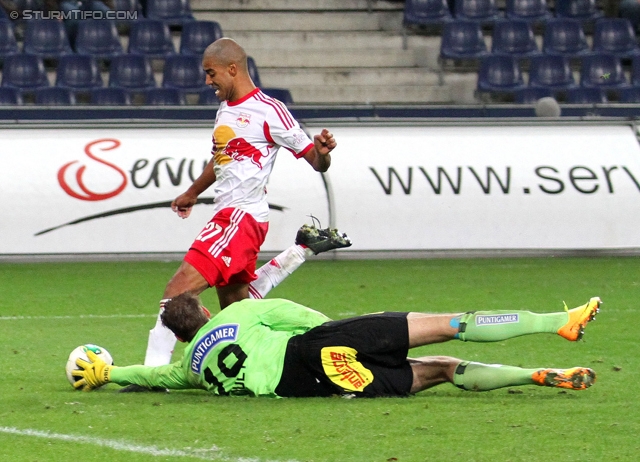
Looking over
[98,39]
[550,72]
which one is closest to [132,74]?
[98,39]

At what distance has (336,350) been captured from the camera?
5582 mm

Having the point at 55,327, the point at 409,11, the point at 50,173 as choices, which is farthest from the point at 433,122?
the point at 409,11

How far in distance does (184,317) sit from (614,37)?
15153mm

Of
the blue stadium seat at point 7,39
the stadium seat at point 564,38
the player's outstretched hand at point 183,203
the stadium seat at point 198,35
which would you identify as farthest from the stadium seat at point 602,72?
the player's outstretched hand at point 183,203

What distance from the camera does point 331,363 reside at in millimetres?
Result: 5633

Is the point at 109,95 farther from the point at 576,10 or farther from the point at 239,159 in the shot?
the point at 239,159

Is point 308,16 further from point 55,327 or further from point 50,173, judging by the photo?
point 55,327

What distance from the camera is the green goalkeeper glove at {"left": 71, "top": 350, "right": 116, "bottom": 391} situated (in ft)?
20.0

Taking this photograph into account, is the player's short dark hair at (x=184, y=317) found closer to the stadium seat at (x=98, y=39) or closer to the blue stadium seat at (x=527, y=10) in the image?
the stadium seat at (x=98, y=39)

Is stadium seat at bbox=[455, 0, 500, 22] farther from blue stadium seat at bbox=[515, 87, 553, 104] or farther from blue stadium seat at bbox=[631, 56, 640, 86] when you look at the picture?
blue stadium seat at bbox=[631, 56, 640, 86]

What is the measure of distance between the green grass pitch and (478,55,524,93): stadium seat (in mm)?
8767

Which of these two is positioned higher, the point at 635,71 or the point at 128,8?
the point at 128,8

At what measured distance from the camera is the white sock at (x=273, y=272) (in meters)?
7.08

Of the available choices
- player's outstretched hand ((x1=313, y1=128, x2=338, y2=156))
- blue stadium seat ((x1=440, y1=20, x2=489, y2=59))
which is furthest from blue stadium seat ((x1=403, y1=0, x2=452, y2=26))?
player's outstretched hand ((x1=313, y1=128, x2=338, y2=156))
